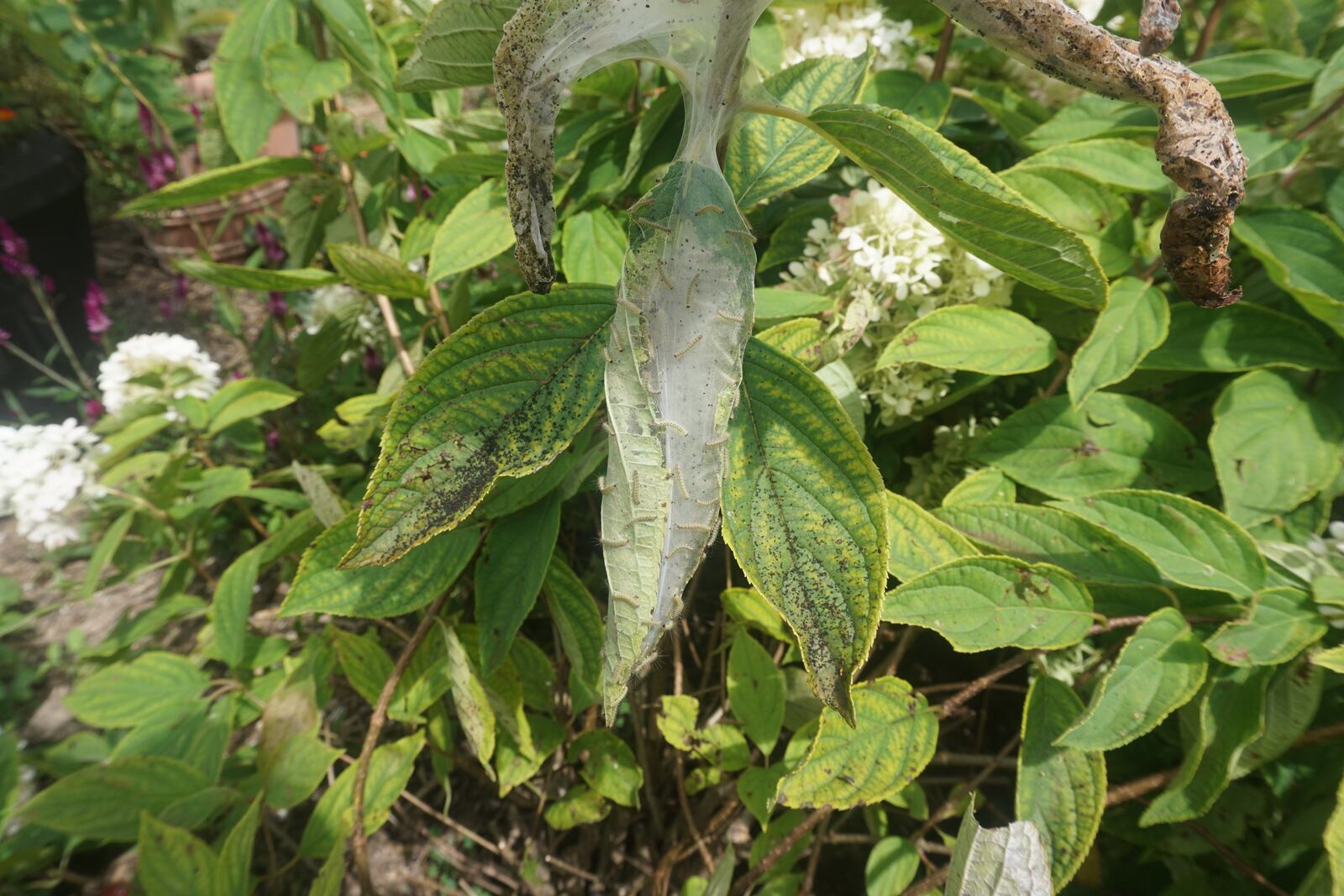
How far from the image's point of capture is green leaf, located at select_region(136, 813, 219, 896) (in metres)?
0.74

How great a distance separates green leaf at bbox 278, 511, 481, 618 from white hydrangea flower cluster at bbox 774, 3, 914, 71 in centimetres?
74

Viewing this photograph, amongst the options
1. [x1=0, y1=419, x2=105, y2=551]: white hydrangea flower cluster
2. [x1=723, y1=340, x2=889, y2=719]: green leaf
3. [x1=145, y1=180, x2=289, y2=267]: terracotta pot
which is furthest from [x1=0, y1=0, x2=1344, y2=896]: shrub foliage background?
[x1=145, y1=180, x2=289, y2=267]: terracotta pot

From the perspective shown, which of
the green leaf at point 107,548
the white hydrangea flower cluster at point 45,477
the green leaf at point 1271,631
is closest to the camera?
the green leaf at point 1271,631

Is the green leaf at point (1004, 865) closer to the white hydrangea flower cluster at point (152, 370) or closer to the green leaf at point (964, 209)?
the green leaf at point (964, 209)

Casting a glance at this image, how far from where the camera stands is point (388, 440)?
1.63 feet

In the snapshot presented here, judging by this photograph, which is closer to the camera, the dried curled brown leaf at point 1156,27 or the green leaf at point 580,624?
the dried curled brown leaf at point 1156,27

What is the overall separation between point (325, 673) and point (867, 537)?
0.80m

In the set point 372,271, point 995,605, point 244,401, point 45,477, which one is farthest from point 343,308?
point 995,605

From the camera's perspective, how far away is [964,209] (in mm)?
429

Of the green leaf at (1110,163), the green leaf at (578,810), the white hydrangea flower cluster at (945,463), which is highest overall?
the green leaf at (1110,163)

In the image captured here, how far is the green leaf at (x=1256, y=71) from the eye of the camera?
2.65ft

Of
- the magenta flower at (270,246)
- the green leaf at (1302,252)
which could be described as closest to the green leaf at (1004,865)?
the green leaf at (1302,252)

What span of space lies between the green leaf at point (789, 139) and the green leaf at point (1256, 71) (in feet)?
1.44

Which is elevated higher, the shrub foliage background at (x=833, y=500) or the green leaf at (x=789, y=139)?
the green leaf at (x=789, y=139)
